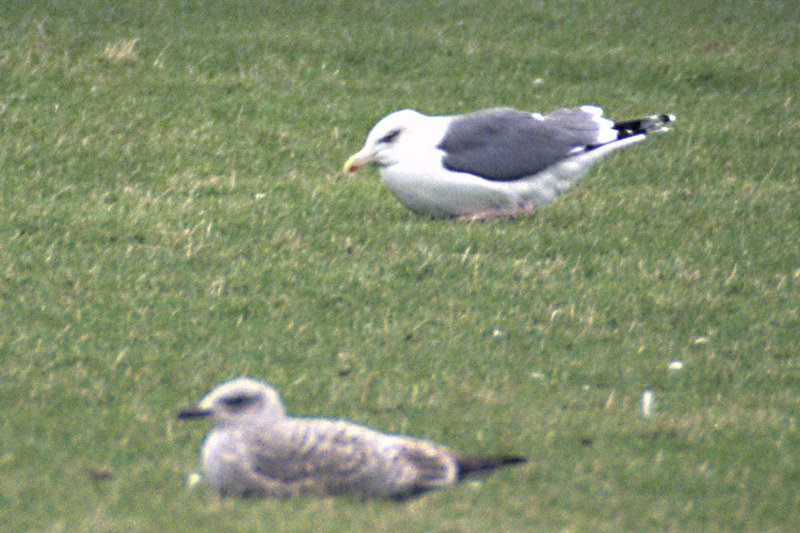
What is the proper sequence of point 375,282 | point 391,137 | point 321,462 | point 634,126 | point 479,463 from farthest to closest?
point 634,126 < point 391,137 < point 375,282 < point 479,463 < point 321,462

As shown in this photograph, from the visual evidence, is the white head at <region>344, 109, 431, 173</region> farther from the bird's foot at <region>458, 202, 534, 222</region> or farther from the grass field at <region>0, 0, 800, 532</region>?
the bird's foot at <region>458, 202, 534, 222</region>

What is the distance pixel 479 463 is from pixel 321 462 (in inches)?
24.0

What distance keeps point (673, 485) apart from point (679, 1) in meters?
13.9

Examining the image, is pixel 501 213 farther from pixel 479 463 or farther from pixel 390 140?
pixel 479 463

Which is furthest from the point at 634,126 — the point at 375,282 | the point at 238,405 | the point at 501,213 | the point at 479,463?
the point at 238,405

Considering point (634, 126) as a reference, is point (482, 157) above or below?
below

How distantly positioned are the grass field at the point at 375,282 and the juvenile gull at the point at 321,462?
88 mm

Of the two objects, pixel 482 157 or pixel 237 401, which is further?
pixel 482 157

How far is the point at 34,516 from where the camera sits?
419 centimetres

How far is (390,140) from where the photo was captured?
332 inches

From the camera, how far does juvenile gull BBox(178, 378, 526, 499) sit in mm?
4402

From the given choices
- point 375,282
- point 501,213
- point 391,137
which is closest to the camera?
point 375,282

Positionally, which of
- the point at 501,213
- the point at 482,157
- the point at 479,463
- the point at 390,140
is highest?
the point at 390,140

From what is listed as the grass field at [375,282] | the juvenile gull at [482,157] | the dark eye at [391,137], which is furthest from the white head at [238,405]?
the dark eye at [391,137]
